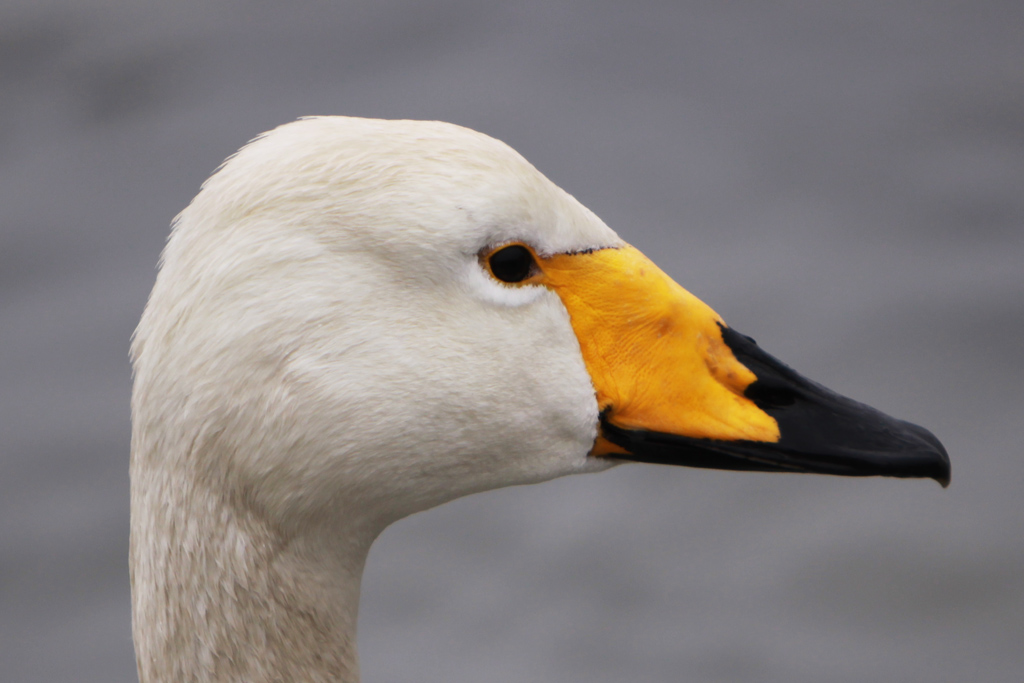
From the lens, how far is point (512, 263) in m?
1.76

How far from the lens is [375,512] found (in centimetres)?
181

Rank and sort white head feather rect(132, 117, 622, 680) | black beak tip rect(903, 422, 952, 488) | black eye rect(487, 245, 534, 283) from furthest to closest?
black beak tip rect(903, 422, 952, 488) < black eye rect(487, 245, 534, 283) < white head feather rect(132, 117, 622, 680)

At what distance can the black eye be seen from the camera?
1741 mm

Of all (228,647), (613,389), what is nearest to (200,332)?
(228,647)

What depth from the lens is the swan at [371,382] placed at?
162 cm

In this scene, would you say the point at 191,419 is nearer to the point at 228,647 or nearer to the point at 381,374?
the point at 381,374

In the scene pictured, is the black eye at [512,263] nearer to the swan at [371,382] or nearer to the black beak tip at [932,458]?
the swan at [371,382]

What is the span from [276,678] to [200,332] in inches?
24.9

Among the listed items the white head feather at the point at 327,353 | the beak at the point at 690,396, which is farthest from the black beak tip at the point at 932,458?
the white head feather at the point at 327,353

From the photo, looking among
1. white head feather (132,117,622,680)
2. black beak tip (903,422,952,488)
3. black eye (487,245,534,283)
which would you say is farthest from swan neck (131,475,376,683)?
black beak tip (903,422,952,488)

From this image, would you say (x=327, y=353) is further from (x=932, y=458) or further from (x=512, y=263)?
(x=932, y=458)

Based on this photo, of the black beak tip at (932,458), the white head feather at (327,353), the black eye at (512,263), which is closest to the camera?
the white head feather at (327,353)

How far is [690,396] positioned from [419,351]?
486 millimetres

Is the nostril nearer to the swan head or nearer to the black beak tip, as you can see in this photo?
the swan head
